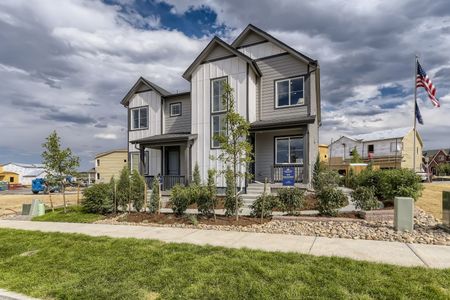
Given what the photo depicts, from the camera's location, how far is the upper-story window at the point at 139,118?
21219 mm

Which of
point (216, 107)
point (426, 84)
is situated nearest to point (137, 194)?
point (216, 107)

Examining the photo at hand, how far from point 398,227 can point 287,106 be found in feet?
32.6

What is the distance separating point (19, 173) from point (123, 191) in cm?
6770

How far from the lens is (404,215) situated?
7551mm

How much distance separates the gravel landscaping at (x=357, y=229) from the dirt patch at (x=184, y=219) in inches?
13.9

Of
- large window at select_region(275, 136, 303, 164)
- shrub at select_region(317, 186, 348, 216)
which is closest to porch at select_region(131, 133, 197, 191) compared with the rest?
large window at select_region(275, 136, 303, 164)

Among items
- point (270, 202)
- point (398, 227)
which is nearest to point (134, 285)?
point (270, 202)

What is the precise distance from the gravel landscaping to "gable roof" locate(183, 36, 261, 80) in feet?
33.0

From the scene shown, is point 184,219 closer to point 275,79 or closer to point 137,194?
point 137,194

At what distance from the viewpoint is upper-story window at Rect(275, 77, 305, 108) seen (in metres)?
16.1

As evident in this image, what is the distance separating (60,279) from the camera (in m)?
5.04

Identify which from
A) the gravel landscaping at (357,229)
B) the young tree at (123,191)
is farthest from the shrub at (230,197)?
the young tree at (123,191)

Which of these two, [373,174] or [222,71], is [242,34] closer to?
[222,71]

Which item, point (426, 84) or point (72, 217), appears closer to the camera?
point (72, 217)
